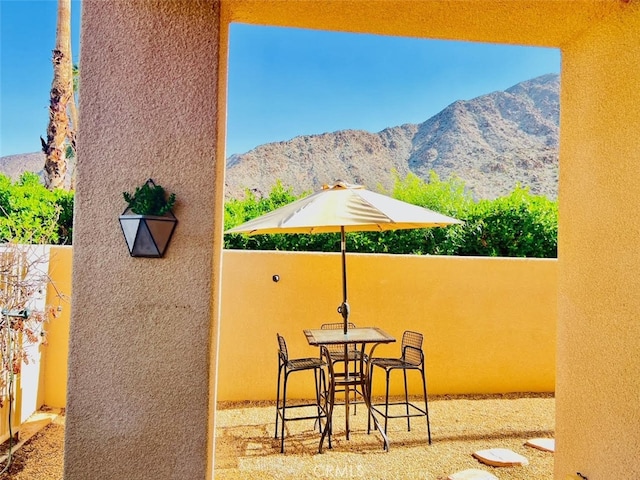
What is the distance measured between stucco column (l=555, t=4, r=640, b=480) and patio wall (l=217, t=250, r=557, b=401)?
108 inches

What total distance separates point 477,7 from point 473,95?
2344cm

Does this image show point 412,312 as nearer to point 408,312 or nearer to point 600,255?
point 408,312

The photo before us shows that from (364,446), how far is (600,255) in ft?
9.05

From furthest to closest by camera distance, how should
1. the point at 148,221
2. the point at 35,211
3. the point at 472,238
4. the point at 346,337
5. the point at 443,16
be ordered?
the point at 472,238
the point at 35,211
the point at 346,337
the point at 443,16
the point at 148,221

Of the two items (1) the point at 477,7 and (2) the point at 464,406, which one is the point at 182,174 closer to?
(1) the point at 477,7

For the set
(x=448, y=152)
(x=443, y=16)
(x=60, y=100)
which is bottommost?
(x=443, y=16)

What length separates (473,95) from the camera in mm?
24422

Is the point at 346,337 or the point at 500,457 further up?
the point at 346,337

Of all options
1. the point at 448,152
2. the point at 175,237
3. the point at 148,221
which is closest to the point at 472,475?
the point at 175,237

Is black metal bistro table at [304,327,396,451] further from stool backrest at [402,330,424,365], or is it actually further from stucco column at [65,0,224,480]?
stucco column at [65,0,224,480]

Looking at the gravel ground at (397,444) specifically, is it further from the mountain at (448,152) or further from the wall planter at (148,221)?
the mountain at (448,152)

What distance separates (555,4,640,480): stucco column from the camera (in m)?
2.74

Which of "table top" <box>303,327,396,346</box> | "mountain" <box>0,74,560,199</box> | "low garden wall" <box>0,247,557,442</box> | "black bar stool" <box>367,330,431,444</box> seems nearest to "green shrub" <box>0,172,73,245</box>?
"low garden wall" <box>0,247,557,442</box>

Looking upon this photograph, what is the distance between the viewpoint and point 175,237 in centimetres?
269
